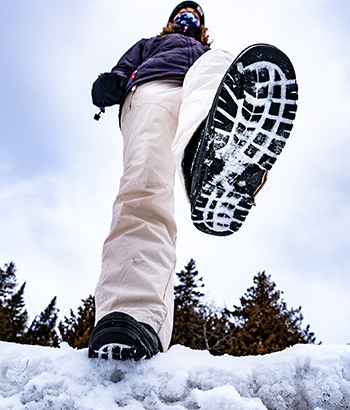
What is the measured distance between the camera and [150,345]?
38.5 inches

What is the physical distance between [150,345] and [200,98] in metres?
0.99

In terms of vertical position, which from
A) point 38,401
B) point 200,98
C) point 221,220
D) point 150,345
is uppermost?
point 200,98

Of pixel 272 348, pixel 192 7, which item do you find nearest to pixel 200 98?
pixel 192 7

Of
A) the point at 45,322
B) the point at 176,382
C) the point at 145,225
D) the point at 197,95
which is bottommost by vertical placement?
the point at 176,382

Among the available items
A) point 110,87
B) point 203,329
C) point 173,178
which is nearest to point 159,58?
point 110,87

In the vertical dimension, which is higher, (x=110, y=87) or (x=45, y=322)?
(x=45, y=322)

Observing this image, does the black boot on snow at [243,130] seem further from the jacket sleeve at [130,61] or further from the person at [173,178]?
the jacket sleeve at [130,61]

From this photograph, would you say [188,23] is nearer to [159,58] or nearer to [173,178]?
[159,58]

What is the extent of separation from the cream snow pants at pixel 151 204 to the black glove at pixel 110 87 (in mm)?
212

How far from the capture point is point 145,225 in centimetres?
135

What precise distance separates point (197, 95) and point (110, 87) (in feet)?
2.20

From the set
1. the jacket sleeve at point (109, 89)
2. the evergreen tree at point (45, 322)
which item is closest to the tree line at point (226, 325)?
the jacket sleeve at point (109, 89)

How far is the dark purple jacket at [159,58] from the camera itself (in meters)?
1.79

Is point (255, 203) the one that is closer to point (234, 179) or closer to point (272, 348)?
point (234, 179)
